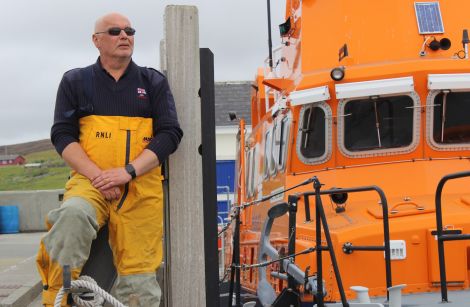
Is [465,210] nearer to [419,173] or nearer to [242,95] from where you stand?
[419,173]

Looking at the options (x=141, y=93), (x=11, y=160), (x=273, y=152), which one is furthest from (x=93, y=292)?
(x=11, y=160)

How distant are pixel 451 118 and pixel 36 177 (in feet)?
92.4

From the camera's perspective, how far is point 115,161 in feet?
10.4

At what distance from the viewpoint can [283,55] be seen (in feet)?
25.1

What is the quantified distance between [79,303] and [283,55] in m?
5.16

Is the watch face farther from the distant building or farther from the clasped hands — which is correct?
the distant building

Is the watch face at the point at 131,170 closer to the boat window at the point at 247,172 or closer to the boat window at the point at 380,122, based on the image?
the boat window at the point at 380,122

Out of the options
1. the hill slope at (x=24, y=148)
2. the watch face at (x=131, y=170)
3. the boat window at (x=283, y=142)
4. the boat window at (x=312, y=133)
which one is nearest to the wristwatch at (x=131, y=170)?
the watch face at (x=131, y=170)

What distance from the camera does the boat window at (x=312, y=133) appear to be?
6070 millimetres

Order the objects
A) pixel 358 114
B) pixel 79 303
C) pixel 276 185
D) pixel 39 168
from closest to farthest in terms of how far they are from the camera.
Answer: pixel 79 303, pixel 358 114, pixel 276 185, pixel 39 168

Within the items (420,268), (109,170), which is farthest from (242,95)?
(109,170)

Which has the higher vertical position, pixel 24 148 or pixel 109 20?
pixel 24 148

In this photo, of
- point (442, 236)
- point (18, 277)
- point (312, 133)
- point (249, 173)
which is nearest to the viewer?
point (442, 236)

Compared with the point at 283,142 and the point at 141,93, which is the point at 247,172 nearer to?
the point at 283,142
